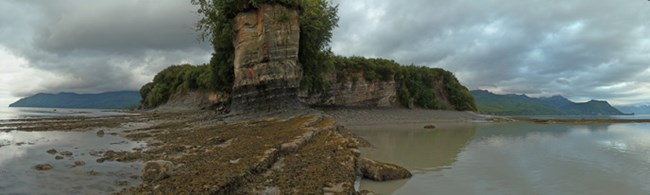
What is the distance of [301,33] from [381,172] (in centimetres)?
3048

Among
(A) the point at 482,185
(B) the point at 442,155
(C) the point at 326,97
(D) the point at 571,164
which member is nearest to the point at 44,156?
(A) the point at 482,185

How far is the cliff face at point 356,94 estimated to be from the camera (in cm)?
5877

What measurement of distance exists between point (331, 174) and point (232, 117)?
24.2 metres

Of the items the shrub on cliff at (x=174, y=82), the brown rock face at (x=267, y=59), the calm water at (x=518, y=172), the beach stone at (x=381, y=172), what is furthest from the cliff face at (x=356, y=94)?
the beach stone at (x=381, y=172)

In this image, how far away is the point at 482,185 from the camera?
8953 mm

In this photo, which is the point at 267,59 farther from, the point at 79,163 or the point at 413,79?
the point at 413,79

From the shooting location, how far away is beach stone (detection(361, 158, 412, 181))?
30.4ft

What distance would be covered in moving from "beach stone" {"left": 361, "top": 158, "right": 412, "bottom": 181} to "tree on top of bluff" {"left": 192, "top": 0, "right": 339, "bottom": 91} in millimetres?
25399

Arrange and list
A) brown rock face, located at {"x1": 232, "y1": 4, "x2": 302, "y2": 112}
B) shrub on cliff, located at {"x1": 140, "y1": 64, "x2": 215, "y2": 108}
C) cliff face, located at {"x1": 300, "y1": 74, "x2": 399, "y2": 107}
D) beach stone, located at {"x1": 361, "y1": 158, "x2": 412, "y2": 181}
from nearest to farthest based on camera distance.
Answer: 1. beach stone, located at {"x1": 361, "y1": 158, "x2": 412, "y2": 181}
2. brown rock face, located at {"x1": 232, "y1": 4, "x2": 302, "y2": 112}
3. cliff face, located at {"x1": 300, "y1": 74, "x2": 399, "y2": 107}
4. shrub on cliff, located at {"x1": 140, "y1": 64, "x2": 215, "y2": 108}

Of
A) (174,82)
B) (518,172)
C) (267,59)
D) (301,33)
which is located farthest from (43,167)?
(174,82)

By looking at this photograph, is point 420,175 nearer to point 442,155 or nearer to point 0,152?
point 442,155

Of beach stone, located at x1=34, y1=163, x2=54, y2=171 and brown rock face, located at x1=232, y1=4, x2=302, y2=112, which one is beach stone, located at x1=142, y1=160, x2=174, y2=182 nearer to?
beach stone, located at x1=34, y1=163, x2=54, y2=171

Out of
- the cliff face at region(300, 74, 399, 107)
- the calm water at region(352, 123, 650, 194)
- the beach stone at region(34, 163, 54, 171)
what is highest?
the cliff face at region(300, 74, 399, 107)

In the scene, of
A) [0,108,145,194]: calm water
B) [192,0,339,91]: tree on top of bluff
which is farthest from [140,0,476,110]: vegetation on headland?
[0,108,145,194]: calm water
